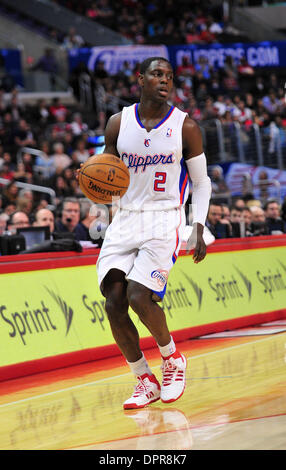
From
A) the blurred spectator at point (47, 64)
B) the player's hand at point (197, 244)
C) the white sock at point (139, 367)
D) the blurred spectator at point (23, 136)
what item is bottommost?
the white sock at point (139, 367)

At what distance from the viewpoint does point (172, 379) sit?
A: 6.20 meters

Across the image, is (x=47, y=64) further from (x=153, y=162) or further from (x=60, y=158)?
(x=153, y=162)

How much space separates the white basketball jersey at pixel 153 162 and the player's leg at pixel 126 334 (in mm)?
597

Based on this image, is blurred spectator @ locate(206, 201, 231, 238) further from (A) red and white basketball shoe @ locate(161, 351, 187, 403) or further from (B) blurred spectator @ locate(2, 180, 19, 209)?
(A) red and white basketball shoe @ locate(161, 351, 187, 403)

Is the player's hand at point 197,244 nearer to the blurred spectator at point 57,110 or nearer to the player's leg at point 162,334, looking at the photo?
the player's leg at point 162,334

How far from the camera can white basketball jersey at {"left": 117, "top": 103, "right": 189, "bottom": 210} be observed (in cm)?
601

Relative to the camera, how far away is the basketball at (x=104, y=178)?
575cm

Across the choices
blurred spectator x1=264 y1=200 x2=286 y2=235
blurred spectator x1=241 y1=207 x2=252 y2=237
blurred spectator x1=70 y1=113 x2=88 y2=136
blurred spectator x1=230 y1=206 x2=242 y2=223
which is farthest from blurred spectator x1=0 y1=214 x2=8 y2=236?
blurred spectator x1=70 y1=113 x2=88 y2=136

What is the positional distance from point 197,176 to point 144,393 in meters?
1.74

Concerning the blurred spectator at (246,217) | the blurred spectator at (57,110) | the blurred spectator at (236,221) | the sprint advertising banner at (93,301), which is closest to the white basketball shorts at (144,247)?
the sprint advertising banner at (93,301)

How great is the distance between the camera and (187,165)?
6.20 m

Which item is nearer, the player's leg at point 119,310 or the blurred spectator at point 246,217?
the player's leg at point 119,310

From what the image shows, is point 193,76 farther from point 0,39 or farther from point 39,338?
point 39,338

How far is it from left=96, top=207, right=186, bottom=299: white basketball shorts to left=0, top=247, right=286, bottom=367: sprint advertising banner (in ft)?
7.32
